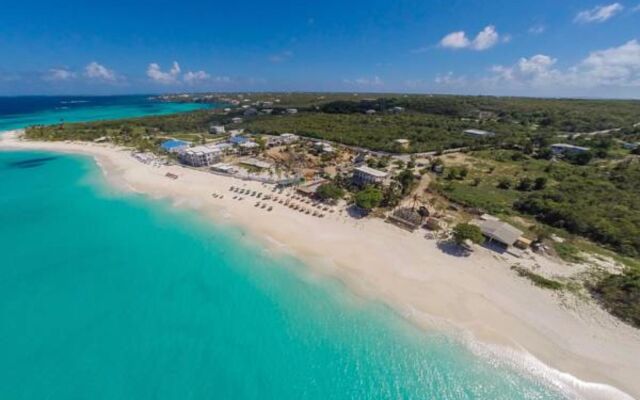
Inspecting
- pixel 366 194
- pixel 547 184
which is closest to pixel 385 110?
pixel 547 184

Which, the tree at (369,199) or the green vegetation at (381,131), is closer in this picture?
the tree at (369,199)

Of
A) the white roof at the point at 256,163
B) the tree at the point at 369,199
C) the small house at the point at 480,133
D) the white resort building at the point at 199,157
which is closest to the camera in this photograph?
the tree at the point at 369,199

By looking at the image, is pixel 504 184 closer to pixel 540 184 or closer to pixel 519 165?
pixel 540 184

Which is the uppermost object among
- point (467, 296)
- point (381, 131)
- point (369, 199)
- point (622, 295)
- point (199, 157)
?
point (381, 131)

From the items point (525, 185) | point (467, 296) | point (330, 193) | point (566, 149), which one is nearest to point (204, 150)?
point (330, 193)

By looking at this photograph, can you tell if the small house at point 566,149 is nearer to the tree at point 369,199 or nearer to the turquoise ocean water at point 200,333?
the tree at point 369,199

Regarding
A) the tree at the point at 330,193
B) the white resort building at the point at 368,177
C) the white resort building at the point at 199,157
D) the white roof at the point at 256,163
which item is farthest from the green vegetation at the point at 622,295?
the white resort building at the point at 199,157
